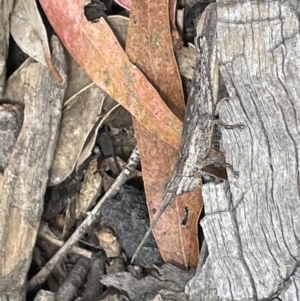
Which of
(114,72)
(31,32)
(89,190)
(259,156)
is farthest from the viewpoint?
(89,190)

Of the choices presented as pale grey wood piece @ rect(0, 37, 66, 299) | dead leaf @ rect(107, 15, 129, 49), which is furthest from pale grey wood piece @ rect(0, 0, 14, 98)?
dead leaf @ rect(107, 15, 129, 49)

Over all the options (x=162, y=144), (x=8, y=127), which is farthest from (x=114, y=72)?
(x=8, y=127)

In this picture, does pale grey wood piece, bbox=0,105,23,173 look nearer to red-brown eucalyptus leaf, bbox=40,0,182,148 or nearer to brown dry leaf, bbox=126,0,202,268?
red-brown eucalyptus leaf, bbox=40,0,182,148

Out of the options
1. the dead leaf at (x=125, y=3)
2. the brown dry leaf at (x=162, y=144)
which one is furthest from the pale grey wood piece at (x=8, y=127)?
the dead leaf at (x=125, y=3)

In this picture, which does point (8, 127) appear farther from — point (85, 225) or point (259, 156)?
point (259, 156)

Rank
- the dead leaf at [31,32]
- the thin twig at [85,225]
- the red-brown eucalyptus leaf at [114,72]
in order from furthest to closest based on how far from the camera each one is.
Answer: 1. the thin twig at [85,225]
2. the dead leaf at [31,32]
3. the red-brown eucalyptus leaf at [114,72]

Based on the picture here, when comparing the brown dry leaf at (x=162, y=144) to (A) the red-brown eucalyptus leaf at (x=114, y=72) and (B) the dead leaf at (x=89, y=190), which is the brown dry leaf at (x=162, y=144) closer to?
(A) the red-brown eucalyptus leaf at (x=114, y=72)
